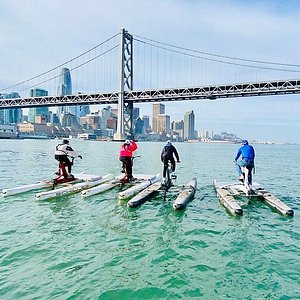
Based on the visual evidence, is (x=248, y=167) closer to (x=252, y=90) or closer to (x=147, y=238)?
(x=147, y=238)

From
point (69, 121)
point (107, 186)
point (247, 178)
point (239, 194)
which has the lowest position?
point (239, 194)

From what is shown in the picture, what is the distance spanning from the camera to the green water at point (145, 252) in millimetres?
4488

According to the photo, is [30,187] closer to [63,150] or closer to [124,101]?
[63,150]

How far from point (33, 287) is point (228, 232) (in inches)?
171

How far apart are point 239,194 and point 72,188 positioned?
5.89 metres

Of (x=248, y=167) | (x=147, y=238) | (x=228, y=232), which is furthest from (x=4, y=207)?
(x=248, y=167)

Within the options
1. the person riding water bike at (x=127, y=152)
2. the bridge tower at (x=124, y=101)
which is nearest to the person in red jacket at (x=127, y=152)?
the person riding water bike at (x=127, y=152)

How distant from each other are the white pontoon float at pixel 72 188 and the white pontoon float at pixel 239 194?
16.1 feet

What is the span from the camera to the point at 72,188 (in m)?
11.1

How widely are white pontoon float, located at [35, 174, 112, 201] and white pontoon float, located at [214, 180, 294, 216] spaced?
491cm

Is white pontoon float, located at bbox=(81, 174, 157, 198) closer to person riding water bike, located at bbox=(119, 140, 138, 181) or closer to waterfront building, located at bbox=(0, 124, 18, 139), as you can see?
person riding water bike, located at bbox=(119, 140, 138, 181)

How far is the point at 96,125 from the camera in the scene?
627 feet

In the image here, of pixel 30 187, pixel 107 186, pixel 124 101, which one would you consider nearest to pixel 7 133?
pixel 124 101

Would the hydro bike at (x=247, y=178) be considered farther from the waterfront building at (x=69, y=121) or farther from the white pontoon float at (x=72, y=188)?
the waterfront building at (x=69, y=121)
